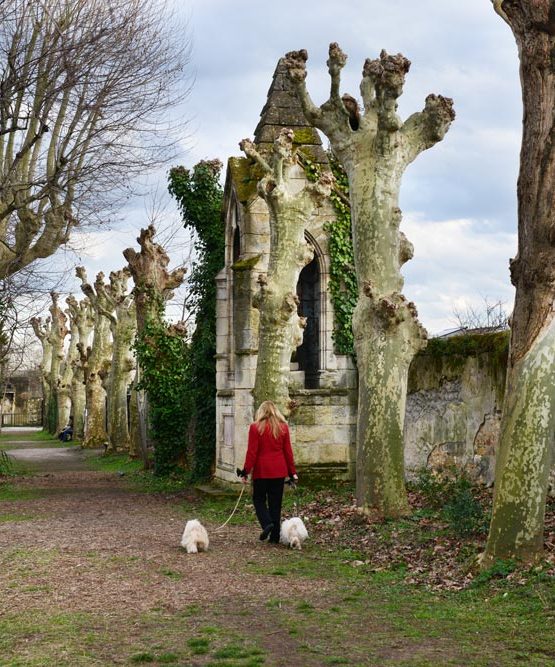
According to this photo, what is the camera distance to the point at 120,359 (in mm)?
31219

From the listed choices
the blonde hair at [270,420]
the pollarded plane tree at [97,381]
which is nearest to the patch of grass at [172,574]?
the blonde hair at [270,420]

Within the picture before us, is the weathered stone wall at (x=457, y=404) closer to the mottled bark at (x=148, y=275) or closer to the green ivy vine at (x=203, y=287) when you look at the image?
the green ivy vine at (x=203, y=287)

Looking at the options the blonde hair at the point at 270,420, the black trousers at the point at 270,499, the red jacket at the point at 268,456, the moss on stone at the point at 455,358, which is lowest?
the black trousers at the point at 270,499

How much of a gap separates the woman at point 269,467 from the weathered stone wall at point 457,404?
3.23m

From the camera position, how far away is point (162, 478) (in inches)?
886

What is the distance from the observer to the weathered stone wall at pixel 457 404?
13195 mm

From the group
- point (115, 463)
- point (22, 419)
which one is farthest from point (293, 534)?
point (22, 419)

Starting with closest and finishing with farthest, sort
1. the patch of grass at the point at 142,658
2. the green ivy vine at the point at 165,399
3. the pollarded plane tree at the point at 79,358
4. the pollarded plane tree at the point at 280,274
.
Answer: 1. the patch of grass at the point at 142,658
2. the pollarded plane tree at the point at 280,274
3. the green ivy vine at the point at 165,399
4. the pollarded plane tree at the point at 79,358

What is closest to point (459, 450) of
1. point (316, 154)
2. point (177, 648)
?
point (316, 154)

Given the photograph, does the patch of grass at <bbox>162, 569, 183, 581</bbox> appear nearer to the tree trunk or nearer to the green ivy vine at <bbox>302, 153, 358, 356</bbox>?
the green ivy vine at <bbox>302, 153, 358, 356</bbox>

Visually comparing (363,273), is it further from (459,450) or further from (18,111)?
(18,111)

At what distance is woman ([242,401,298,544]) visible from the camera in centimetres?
1139

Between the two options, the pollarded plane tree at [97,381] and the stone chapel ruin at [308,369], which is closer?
the stone chapel ruin at [308,369]

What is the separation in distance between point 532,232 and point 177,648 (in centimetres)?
467
